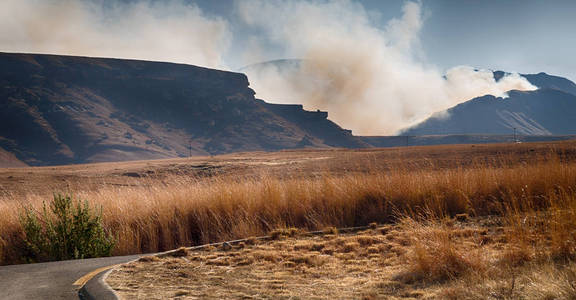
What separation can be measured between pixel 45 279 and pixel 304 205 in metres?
6.51

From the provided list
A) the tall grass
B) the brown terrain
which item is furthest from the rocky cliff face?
the tall grass

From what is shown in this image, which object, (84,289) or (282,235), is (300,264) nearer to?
(282,235)

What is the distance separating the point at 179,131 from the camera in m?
195

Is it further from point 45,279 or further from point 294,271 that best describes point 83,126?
point 294,271

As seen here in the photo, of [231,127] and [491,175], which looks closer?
[491,175]

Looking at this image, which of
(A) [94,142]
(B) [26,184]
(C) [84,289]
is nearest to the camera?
(C) [84,289]

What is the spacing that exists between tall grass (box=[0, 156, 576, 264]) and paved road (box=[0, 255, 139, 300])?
332 cm

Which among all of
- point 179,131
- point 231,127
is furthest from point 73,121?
point 231,127

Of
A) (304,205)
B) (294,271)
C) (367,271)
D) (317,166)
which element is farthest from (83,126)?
(367,271)

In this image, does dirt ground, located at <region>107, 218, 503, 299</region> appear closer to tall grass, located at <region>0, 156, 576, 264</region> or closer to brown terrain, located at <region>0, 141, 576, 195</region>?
tall grass, located at <region>0, 156, 576, 264</region>

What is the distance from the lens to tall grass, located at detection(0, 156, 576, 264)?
1005cm

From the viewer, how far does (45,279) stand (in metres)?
5.27

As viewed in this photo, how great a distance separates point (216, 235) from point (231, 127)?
18977cm

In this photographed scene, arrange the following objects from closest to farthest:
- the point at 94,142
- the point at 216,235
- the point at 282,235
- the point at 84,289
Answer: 1. the point at 84,289
2. the point at 282,235
3. the point at 216,235
4. the point at 94,142
